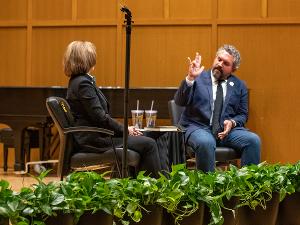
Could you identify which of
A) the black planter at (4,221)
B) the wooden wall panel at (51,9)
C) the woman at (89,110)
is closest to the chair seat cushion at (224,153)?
the woman at (89,110)

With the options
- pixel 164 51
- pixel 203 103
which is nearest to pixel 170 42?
pixel 164 51

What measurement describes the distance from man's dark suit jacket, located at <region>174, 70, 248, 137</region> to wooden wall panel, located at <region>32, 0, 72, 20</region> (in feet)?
9.69

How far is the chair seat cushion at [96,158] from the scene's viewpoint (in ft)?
13.2

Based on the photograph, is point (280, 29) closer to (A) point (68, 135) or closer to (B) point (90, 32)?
(B) point (90, 32)

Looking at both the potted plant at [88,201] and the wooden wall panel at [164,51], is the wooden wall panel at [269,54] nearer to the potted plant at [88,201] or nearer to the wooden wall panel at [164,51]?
the wooden wall panel at [164,51]

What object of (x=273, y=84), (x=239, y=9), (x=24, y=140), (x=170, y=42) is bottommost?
(x=24, y=140)

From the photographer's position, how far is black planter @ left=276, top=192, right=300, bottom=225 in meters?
2.71

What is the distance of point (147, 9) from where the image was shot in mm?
7227

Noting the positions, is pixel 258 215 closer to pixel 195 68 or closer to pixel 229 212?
pixel 229 212

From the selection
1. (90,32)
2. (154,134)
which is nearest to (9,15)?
(90,32)

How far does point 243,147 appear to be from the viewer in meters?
4.64

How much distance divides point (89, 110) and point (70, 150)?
301 millimetres

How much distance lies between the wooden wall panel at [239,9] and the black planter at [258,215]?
462 cm

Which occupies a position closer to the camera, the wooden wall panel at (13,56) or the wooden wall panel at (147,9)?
the wooden wall panel at (147,9)
